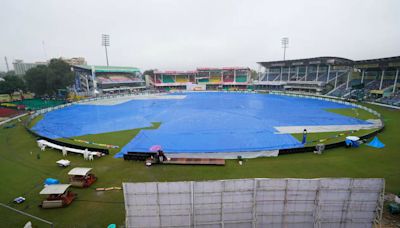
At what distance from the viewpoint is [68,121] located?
30.4m

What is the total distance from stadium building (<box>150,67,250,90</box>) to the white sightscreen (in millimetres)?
85142

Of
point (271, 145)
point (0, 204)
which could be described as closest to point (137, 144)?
point (0, 204)

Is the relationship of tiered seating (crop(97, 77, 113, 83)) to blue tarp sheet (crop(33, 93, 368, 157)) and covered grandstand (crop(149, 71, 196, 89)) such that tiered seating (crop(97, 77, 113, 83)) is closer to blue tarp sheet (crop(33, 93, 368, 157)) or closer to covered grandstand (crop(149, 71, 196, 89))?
covered grandstand (crop(149, 71, 196, 89))

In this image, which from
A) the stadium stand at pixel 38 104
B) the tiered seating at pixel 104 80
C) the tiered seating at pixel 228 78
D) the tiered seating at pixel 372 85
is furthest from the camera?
the tiered seating at pixel 228 78

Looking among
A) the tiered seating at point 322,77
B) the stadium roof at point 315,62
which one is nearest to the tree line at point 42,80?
the stadium roof at point 315,62

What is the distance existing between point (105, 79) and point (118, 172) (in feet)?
241

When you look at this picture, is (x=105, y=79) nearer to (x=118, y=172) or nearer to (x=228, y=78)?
(x=228, y=78)

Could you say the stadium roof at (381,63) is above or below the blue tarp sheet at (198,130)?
above

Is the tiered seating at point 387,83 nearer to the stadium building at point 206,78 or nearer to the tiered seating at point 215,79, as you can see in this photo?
the stadium building at point 206,78

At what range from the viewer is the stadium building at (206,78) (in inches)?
3597

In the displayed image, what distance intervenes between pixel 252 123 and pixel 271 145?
8.93 m

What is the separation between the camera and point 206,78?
95.9 metres

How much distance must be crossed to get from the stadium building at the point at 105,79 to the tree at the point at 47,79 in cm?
1077

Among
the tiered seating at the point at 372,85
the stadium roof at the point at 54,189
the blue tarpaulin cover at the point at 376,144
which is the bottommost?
the blue tarpaulin cover at the point at 376,144
